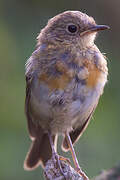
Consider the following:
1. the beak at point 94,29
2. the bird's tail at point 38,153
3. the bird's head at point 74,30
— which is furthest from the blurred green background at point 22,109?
the beak at point 94,29

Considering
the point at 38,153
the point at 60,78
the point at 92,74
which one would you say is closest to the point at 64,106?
the point at 60,78

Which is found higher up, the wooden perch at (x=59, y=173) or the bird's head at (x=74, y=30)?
the bird's head at (x=74, y=30)

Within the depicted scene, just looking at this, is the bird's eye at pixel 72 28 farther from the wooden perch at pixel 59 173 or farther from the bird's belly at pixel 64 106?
the wooden perch at pixel 59 173

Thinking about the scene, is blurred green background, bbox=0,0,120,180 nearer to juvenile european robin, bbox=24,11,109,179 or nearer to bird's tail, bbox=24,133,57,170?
bird's tail, bbox=24,133,57,170

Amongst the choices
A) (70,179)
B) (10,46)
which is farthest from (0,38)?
(70,179)

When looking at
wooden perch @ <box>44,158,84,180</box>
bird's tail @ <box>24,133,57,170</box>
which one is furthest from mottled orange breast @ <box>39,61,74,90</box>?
bird's tail @ <box>24,133,57,170</box>
